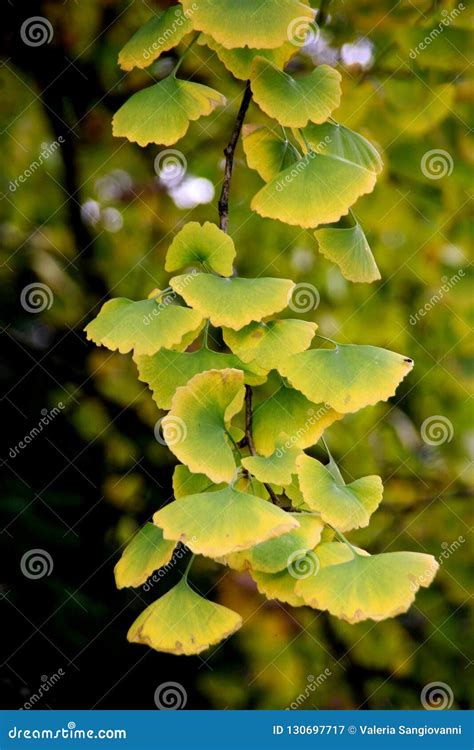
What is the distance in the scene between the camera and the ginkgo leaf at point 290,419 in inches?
23.3

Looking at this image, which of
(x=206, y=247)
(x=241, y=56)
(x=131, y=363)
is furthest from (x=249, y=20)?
(x=131, y=363)

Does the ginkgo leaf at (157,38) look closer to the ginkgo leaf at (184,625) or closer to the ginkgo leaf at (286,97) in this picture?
the ginkgo leaf at (286,97)

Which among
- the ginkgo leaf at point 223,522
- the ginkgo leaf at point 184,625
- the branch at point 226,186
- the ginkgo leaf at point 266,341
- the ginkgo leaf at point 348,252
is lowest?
the ginkgo leaf at point 184,625

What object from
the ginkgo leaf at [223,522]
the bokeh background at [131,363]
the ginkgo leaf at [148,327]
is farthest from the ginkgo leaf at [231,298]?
the bokeh background at [131,363]

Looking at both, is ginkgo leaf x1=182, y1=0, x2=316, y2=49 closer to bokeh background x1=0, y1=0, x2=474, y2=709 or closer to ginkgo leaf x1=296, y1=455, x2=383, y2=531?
ginkgo leaf x1=296, y1=455, x2=383, y2=531

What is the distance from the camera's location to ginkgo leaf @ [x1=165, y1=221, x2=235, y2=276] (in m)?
0.59

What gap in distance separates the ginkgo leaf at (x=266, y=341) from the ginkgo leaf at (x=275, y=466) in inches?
2.4

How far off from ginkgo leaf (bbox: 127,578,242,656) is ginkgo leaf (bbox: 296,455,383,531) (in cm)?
9

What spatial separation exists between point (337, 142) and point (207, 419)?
25 cm

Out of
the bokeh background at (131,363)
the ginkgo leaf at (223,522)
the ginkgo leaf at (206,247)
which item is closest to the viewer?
the ginkgo leaf at (223,522)

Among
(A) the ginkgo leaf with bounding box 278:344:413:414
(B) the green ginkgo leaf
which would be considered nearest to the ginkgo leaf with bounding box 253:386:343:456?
(A) the ginkgo leaf with bounding box 278:344:413:414

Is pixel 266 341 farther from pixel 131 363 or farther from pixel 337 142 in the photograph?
pixel 131 363

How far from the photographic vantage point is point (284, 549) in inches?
20.6

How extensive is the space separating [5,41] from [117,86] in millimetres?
166
